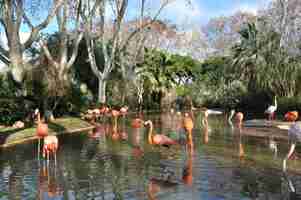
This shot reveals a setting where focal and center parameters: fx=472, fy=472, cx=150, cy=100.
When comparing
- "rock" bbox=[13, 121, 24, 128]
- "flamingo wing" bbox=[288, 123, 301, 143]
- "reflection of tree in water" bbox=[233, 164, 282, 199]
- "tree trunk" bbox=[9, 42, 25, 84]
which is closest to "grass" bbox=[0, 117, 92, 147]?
"rock" bbox=[13, 121, 24, 128]

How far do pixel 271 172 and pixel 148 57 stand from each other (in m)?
41.0

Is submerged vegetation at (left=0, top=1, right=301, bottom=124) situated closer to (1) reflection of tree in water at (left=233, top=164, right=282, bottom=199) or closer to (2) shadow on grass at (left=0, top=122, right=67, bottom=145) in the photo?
(2) shadow on grass at (left=0, top=122, right=67, bottom=145)

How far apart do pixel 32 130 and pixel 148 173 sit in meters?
10.2

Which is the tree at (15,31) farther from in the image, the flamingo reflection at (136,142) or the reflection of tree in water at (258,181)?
the reflection of tree in water at (258,181)

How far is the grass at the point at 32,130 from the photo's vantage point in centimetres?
1743

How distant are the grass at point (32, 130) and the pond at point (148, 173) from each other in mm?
967

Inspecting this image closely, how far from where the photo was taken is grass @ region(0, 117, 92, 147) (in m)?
17.4

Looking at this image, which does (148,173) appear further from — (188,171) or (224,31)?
(224,31)

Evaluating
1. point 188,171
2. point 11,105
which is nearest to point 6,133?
point 11,105

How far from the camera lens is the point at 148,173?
1090cm

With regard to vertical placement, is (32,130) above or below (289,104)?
below

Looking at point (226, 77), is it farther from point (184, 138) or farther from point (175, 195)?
point (175, 195)

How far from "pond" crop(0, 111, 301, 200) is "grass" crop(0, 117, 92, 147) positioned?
38.1 inches

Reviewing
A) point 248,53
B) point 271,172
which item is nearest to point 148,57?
point 248,53
